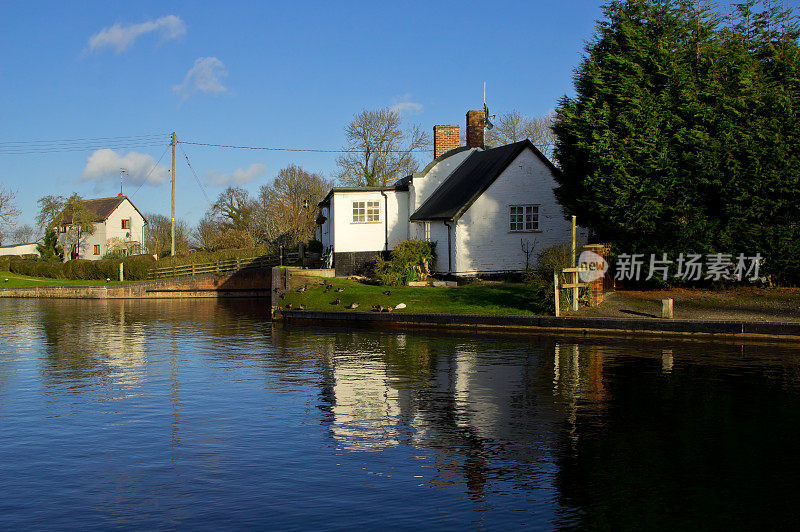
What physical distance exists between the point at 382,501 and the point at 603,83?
22.2m

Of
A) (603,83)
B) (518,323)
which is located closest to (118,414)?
(518,323)

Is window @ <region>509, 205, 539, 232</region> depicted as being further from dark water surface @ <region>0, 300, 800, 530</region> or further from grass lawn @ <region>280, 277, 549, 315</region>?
dark water surface @ <region>0, 300, 800, 530</region>

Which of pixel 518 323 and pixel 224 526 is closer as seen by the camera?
pixel 224 526

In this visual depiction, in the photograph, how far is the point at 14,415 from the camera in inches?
460

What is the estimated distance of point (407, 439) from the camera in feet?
32.0

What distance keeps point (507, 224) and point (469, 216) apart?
2.06 metres

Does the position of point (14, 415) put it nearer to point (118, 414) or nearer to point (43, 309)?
point (118, 414)

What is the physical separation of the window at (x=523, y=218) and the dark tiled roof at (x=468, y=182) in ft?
6.65

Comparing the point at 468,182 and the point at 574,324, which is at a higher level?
the point at 468,182

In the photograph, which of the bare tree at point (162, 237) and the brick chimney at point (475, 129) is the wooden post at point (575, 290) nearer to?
the brick chimney at point (475, 129)

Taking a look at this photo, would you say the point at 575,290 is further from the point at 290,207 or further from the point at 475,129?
the point at 290,207

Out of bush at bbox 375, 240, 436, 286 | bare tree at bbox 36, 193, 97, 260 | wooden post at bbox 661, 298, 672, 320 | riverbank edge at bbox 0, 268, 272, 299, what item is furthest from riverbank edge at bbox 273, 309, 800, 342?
A: bare tree at bbox 36, 193, 97, 260

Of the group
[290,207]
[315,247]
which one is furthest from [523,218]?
[290,207]

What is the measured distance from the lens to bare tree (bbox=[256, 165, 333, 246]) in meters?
66.8
